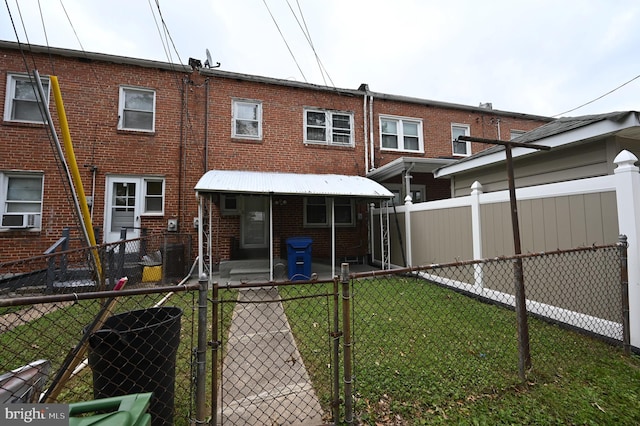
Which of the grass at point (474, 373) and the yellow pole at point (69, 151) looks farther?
the yellow pole at point (69, 151)

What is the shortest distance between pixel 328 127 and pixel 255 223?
4.51 m

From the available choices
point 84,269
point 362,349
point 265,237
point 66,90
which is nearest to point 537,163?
point 362,349

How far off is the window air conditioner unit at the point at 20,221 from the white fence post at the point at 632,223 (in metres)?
12.3

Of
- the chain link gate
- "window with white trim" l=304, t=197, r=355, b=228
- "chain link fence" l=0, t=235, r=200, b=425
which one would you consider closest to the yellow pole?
"chain link fence" l=0, t=235, r=200, b=425

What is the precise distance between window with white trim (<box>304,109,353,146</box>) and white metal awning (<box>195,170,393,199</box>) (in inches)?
83.4

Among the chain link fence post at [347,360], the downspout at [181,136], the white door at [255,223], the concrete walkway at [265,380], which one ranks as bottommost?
the concrete walkway at [265,380]

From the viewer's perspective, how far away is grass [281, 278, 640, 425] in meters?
2.17

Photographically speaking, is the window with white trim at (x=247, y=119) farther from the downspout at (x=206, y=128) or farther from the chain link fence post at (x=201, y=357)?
the chain link fence post at (x=201, y=357)

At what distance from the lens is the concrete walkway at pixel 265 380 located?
2164 millimetres

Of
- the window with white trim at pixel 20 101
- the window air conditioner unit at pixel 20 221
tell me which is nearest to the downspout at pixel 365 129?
the window with white trim at pixel 20 101

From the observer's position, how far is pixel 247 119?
30.4 ft

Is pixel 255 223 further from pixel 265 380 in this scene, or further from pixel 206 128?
pixel 265 380

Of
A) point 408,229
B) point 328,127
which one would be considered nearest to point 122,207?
point 328,127

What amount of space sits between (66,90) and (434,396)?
37.2 ft
